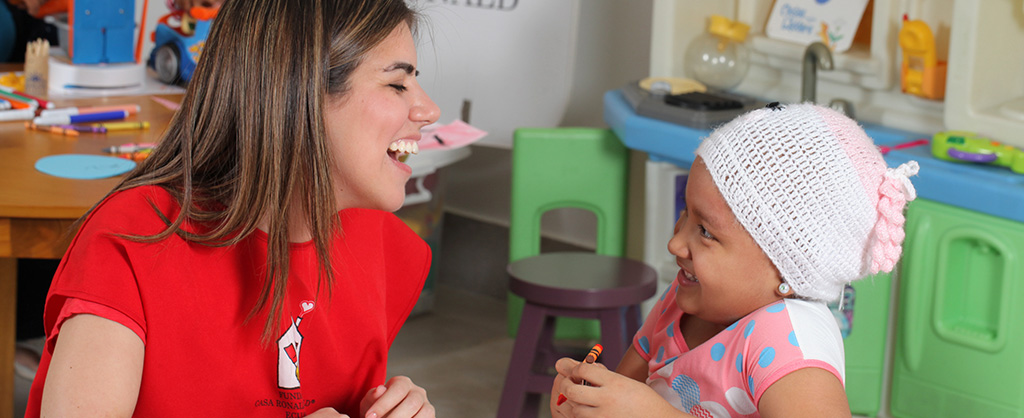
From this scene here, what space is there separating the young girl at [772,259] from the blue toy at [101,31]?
1897mm

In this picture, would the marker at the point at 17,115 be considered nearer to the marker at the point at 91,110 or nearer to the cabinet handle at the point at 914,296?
the marker at the point at 91,110

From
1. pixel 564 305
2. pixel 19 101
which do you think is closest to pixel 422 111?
pixel 564 305

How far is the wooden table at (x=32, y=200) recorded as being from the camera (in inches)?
64.1

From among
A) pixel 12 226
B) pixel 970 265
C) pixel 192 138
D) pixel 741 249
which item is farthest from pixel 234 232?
pixel 970 265

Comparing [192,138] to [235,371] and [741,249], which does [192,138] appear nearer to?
[235,371]

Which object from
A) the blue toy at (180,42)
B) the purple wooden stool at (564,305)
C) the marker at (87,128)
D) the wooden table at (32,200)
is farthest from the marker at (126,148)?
the purple wooden stool at (564,305)

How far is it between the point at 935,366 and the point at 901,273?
209 mm

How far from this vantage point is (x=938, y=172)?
1.89 meters

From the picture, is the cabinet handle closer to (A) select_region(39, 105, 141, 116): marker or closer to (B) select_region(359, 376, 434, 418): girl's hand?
(B) select_region(359, 376, 434, 418): girl's hand

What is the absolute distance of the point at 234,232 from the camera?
111 centimetres

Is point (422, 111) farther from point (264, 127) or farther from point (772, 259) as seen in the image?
point (772, 259)

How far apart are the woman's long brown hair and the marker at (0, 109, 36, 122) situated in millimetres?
1296

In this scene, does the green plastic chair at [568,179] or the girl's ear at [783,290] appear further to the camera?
the green plastic chair at [568,179]

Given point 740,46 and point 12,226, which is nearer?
point 12,226
